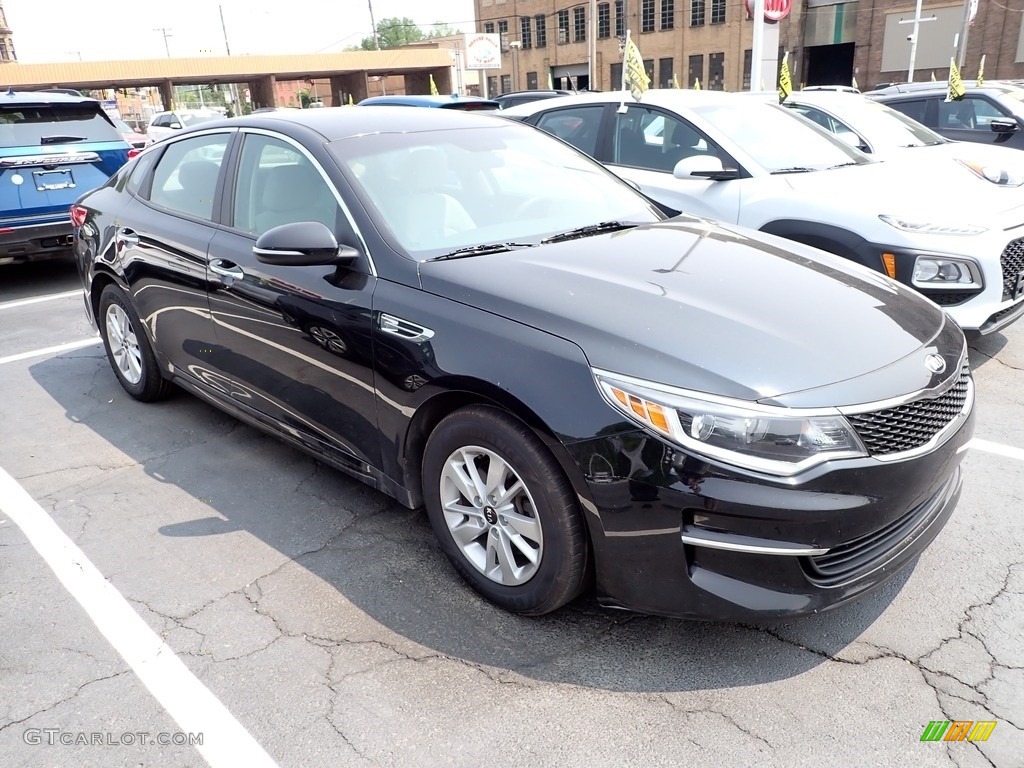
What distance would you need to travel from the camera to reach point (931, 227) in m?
4.80

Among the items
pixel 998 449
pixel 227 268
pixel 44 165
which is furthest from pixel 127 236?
pixel 998 449

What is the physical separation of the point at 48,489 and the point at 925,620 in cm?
394

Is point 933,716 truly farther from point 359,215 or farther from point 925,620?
point 359,215

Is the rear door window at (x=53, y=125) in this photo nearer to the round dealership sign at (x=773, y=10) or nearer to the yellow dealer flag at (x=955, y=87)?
the yellow dealer flag at (x=955, y=87)

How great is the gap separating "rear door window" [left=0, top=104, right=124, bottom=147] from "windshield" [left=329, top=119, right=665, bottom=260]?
5826 millimetres

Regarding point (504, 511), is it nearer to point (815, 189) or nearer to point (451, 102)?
point (815, 189)

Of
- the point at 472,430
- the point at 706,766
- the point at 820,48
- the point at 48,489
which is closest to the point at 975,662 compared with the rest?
the point at 706,766

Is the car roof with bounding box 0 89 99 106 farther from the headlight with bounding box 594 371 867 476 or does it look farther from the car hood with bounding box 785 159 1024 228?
the headlight with bounding box 594 371 867 476

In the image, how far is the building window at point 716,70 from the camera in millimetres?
52656

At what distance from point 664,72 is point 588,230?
57.9 meters

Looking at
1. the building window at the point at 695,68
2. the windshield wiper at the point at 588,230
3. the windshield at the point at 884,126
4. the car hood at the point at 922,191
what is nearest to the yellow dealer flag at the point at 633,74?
the car hood at the point at 922,191

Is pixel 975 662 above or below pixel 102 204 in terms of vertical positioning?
below

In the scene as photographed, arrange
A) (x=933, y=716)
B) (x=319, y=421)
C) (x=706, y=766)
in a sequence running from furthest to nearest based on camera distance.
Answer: (x=319, y=421) < (x=933, y=716) < (x=706, y=766)

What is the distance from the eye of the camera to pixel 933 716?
239 cm
